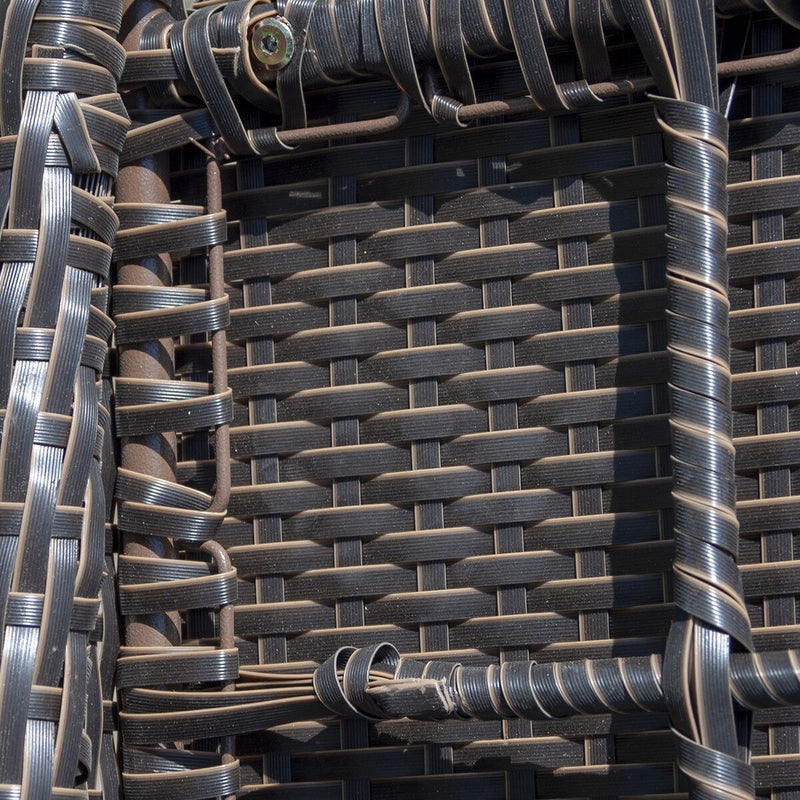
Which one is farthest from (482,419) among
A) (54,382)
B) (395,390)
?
(54,382)

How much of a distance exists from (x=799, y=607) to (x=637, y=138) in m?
0.40

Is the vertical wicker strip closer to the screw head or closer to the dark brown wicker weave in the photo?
the dark brown wicker weave

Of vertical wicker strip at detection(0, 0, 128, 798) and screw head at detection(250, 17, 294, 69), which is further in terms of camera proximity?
screw head at detection(250, 17, 294, 69)

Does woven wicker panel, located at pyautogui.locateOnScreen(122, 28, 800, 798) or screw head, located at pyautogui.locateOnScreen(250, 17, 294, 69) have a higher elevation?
screw head, located at pyautogui.locateOnScreen(250, 17, 294, 69)

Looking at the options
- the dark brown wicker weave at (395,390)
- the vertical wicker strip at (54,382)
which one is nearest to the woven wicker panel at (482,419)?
the dark brown wicker weave at (395,390)

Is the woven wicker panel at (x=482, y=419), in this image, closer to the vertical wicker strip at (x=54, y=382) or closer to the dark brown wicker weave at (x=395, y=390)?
the dark brown wicker weave at (x=395, y=390)

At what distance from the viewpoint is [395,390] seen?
101cm

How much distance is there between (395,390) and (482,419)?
79mm

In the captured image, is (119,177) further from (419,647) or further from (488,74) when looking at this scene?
(419,647)

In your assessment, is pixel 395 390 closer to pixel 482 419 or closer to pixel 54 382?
pixel 482 419

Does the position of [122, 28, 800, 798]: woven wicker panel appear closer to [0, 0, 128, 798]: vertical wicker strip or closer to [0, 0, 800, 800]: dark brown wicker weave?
[0, 0, 800, 800]: dark brown wicker weave

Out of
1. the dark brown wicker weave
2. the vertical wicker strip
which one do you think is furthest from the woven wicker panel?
the vertical wicker strip

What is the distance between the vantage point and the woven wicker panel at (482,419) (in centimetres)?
95

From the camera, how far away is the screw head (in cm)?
97
